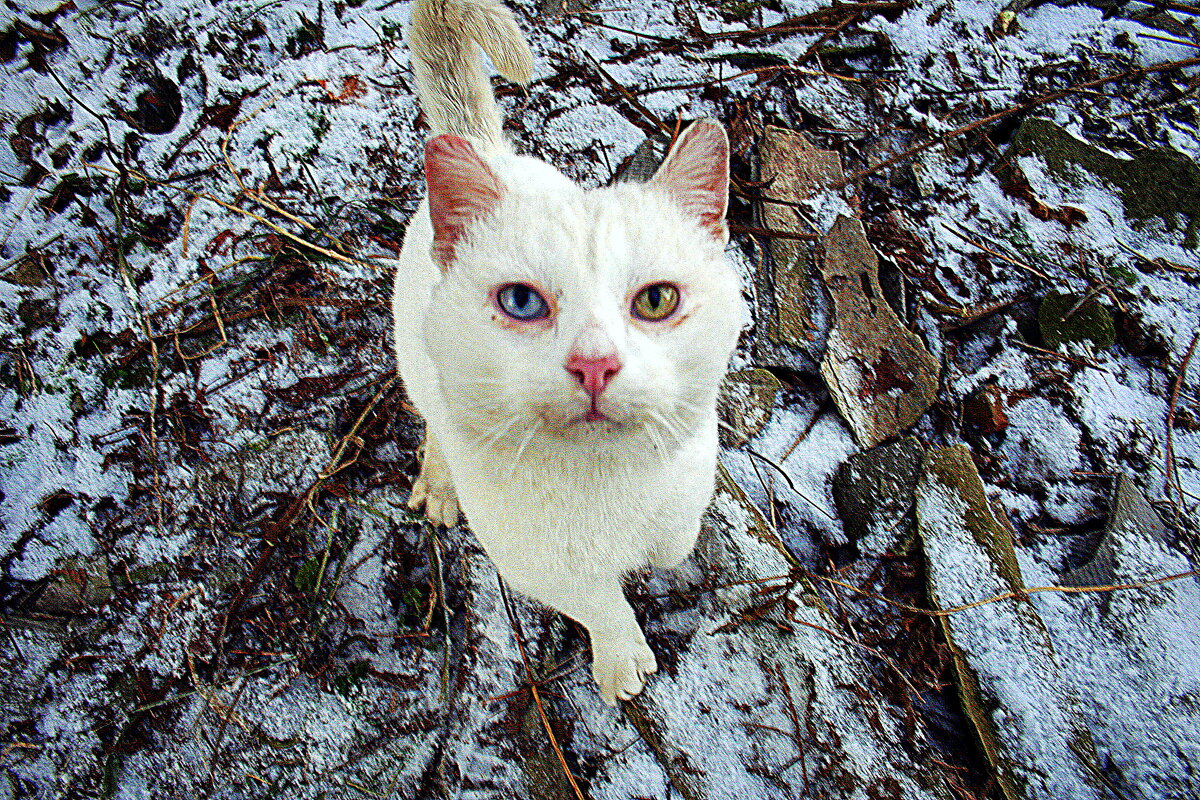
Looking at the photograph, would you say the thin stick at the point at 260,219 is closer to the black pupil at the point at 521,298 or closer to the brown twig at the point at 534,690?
the brown twig at the point at 534,690

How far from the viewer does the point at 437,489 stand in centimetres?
172

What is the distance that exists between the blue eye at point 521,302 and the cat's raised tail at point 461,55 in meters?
0.77

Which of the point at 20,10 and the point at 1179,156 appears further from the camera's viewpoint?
the point at 20,10

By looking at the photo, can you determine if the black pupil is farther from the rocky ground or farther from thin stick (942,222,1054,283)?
thin stick (942,222,1054,283)

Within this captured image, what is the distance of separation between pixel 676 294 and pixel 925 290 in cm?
131

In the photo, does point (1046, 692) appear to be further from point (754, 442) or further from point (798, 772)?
point (754, 442)

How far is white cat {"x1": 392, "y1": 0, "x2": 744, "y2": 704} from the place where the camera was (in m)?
0.87

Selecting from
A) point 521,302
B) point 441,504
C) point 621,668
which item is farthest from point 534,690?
point 521,302

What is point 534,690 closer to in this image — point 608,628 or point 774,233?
point 608,628

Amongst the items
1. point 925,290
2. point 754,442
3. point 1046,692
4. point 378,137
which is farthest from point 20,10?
point 1046,692

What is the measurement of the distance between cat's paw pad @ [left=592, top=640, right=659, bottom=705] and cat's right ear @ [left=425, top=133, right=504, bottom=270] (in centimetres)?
94

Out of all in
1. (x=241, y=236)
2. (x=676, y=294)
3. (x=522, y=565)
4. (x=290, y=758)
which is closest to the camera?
(x=676, y=294)

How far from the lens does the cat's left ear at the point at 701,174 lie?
1.01 metres

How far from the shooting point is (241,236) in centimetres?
209
